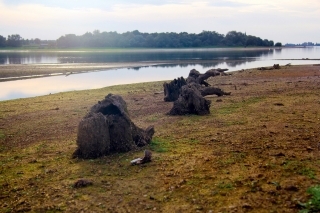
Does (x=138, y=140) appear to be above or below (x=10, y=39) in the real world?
below

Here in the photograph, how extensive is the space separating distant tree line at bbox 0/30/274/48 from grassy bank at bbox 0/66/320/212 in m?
130

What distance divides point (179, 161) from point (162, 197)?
190cm

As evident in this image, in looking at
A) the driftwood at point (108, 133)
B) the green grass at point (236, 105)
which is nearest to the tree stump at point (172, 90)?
the green grass at point (236, 105)

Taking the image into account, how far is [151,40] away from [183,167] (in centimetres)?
13981

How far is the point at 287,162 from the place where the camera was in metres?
7.57

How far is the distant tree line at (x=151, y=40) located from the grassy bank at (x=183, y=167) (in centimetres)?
13046

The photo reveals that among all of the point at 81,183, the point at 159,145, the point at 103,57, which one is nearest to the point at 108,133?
the point at 159,145

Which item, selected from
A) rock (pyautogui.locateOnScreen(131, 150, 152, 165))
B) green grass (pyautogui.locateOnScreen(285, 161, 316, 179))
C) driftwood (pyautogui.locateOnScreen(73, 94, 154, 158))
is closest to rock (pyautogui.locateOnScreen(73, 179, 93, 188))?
rock (pyautogui.locateOnScreen(131, 150, 152, 165))

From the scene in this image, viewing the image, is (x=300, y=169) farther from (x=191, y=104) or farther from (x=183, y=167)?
(x=191, y=104)

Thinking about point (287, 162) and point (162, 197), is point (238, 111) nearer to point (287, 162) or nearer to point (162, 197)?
point (287, 162)

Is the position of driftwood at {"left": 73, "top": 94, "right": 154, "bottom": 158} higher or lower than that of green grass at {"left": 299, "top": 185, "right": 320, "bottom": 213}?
higher

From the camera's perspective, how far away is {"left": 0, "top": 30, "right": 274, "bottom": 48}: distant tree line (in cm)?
14125

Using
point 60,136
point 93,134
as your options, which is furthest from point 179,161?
point 60,136

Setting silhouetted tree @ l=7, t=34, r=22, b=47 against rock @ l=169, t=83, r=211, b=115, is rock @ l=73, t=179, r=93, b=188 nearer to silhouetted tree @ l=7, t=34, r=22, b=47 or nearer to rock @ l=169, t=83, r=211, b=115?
rock @ l=169, t=83, r=211, b=115
